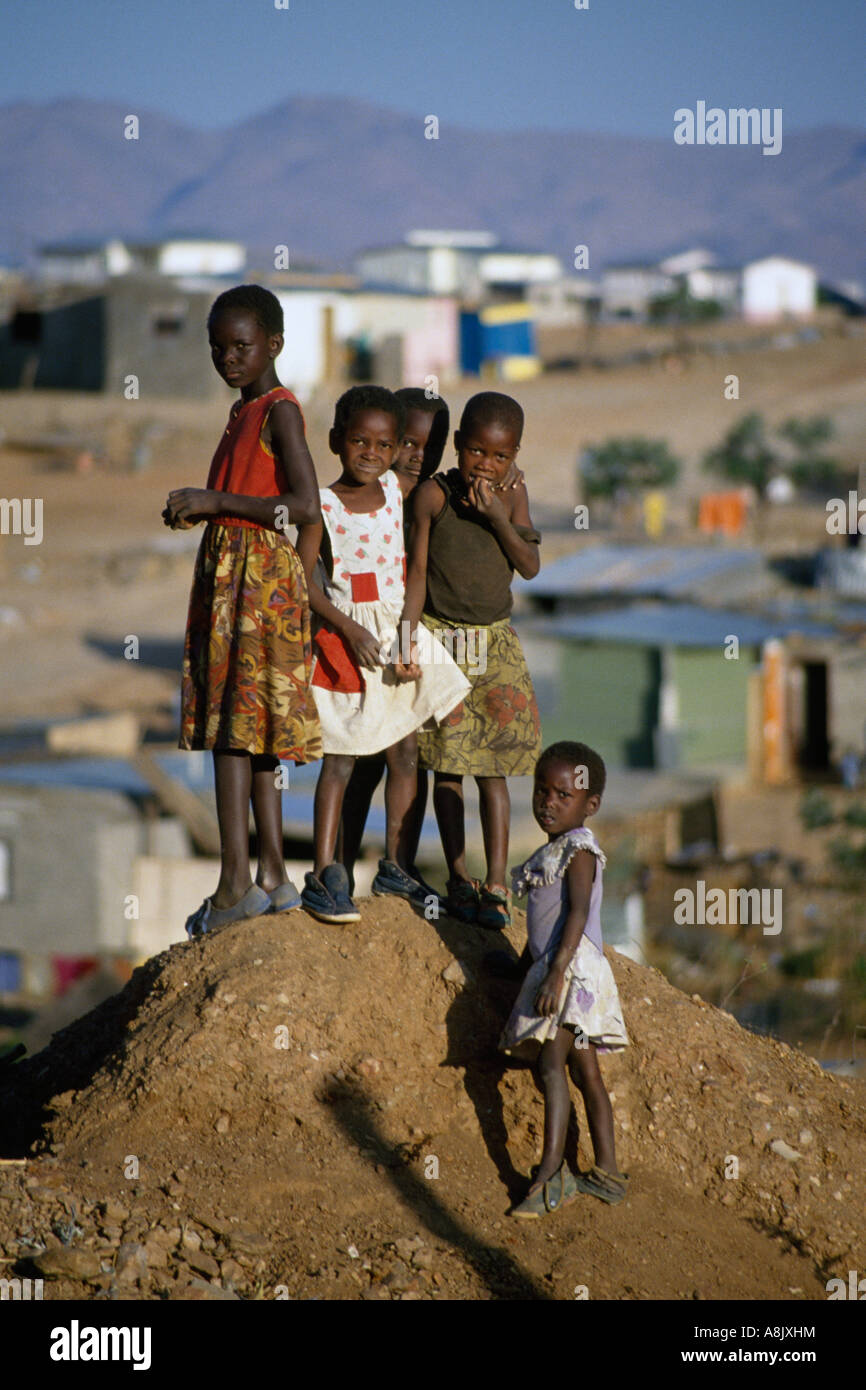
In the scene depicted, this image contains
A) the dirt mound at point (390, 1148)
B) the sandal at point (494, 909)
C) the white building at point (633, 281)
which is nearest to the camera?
the dirt mound at point (390, 1148)

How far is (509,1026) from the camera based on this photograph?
13.9ft

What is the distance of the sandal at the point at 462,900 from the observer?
482cm

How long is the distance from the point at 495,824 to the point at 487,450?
3.77ft

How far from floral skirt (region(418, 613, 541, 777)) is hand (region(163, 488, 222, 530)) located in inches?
31.9

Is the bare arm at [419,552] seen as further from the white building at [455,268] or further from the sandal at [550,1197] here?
the white building at [455,268]

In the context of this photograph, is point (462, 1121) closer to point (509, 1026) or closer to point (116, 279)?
point (509, 1026)

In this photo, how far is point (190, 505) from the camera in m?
4.29

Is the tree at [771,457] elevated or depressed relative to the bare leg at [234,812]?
elevated

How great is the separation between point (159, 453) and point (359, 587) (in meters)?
33.7

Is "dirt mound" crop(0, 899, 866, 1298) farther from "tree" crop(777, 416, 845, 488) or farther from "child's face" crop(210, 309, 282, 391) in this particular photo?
"tree" crop(777, 416, 845, 488)

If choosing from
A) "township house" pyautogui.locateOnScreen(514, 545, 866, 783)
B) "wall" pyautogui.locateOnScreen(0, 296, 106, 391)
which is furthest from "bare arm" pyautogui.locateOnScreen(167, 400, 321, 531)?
"wall" pyautogui.locateOnScreen(0, 296, 106, 391)

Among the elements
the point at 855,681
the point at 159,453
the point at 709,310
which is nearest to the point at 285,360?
the point at 159,453

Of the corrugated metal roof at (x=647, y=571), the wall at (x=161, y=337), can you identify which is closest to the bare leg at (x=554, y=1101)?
the corrugated metal roof at (x=647, y=571)

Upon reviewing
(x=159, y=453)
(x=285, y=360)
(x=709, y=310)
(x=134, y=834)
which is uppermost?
(x=709, y=310)
